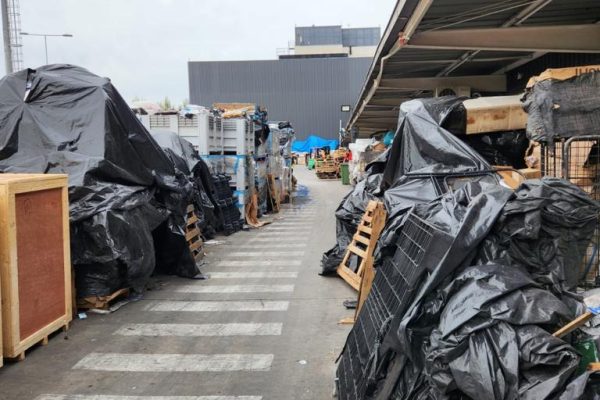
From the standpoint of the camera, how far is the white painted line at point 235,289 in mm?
7234

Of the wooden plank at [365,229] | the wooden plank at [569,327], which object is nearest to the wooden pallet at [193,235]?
the wooden plank at [365,229]

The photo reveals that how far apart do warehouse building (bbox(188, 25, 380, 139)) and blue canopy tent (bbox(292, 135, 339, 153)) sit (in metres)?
3.63

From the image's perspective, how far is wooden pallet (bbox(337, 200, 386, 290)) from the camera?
695 centimetres

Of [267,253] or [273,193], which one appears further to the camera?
[273,193]

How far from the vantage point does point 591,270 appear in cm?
399

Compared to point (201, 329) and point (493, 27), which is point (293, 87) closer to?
point (493, 27)

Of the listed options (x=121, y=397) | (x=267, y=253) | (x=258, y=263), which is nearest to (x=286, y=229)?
(x=267, y=253)

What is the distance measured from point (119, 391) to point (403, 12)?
211 inches

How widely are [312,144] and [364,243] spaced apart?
40451mm

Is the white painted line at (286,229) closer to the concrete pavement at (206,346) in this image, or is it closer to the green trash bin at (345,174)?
the concrete pavement at (206,346)

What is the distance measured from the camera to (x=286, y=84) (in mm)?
52594

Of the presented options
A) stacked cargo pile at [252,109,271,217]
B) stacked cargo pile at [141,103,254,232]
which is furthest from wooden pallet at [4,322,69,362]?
stacked cargo pile at [252,109,271,217]

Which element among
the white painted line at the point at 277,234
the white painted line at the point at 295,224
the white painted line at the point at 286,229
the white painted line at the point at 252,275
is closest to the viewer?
the white painted line at the point at 252,275

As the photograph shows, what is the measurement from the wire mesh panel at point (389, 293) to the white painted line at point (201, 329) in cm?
165
